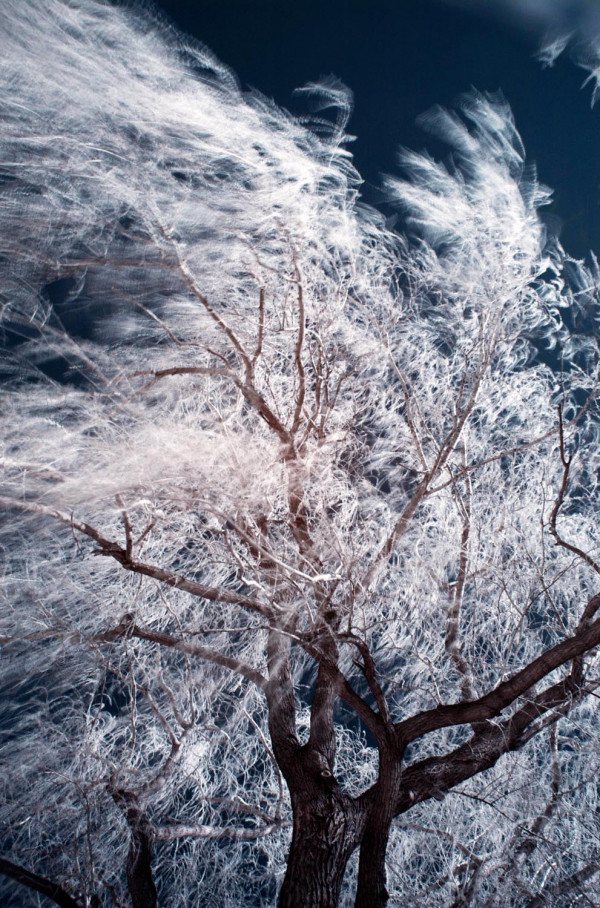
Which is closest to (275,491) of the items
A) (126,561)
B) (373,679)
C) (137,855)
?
(126,561)

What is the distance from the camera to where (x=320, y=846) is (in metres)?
2.89

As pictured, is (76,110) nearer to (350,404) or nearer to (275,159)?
(275,159)

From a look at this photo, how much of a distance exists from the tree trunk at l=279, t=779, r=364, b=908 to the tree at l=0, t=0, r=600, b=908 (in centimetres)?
1

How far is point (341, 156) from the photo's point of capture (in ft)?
11.9

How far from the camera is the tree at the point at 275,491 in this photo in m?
3.13

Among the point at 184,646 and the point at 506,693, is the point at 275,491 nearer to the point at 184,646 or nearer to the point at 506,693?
the point at 184,646

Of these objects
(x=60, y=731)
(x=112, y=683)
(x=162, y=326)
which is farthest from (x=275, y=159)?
(x=112, y=683)

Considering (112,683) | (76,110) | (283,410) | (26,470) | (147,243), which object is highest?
(76,110)

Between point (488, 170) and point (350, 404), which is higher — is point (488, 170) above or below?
above

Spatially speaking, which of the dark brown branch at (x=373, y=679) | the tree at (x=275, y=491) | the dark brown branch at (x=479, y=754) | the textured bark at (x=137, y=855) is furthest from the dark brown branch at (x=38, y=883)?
the dark brown branch at (x=373, y=679)

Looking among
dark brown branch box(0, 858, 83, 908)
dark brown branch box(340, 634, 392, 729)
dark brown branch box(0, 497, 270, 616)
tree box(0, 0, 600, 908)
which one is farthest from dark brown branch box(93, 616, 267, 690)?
dark brown branch box(0, 858, 83, 908)

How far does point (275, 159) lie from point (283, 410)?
55.5 inches

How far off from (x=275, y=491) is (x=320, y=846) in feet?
5.36

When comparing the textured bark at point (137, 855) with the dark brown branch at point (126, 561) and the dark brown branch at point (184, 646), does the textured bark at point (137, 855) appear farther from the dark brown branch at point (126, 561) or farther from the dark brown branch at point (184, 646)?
the dark brown branch at point (126, 561)
